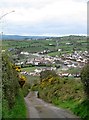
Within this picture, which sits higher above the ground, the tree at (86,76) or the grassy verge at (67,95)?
the tree at (86,76)

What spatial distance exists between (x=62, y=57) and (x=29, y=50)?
26.5 metres

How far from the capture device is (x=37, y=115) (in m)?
23.0

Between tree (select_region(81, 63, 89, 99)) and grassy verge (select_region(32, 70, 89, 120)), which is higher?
tree (select_region(81, 63, 89, 99))

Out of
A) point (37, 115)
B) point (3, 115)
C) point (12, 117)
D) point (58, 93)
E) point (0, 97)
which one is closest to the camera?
point (0, 97)

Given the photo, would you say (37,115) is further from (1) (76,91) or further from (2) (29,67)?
(2) (29,67)

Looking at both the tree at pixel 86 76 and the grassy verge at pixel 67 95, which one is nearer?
the tree at pixel 86 76

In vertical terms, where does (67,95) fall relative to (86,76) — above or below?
below

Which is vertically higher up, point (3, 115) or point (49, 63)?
point (3, 115)

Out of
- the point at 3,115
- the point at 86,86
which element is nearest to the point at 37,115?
the point at 86,86

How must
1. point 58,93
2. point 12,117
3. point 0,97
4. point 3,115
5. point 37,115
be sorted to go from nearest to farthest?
1. point 0,97
2. point 3,115
3. point 12,117
4. point 37,115
5. point 58,93

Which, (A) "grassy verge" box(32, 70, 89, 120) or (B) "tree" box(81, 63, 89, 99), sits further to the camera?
(A) "grassy verge" box(32, 70, 89, 120)

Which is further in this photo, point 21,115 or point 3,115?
point 21,115

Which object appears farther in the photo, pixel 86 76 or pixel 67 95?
pixel 67 95

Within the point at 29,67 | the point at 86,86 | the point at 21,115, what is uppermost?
the point at 86,86
